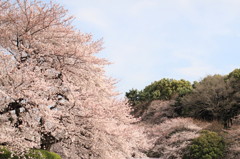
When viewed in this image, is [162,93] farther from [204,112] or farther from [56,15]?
[56,15]

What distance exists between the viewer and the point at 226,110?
90.3 feet

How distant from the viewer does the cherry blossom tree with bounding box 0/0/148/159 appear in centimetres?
845

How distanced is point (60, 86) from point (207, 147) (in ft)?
39.9

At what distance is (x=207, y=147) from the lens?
17.4 meters

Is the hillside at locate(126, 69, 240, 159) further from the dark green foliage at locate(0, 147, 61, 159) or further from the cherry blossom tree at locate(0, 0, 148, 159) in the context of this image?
the dark green foliage at locate(0, 147, 61, 159)

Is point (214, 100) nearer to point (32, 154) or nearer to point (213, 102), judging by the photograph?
point (213, 102)

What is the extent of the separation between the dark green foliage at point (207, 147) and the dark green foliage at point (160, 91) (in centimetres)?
2073

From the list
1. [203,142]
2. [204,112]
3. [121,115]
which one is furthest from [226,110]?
[121,115]

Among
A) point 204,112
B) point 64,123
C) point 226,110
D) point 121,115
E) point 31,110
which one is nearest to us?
point 31,110

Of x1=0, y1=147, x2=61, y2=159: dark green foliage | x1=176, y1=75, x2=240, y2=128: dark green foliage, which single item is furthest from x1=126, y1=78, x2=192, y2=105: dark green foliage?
x1=0, y1=147, x2=61, y2=159: dark green foliage

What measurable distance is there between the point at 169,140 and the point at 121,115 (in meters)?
12.3

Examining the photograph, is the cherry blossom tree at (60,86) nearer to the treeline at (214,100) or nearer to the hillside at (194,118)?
the hillside at (194,118)

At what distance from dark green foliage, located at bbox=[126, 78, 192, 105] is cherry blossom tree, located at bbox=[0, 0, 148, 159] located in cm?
2995

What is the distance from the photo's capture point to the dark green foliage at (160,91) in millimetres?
40344
